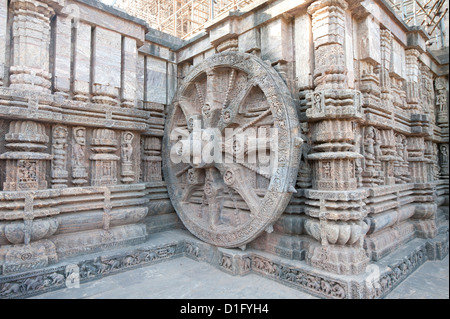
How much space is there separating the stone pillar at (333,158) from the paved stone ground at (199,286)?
0.71 m

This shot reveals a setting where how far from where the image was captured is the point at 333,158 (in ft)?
12.2

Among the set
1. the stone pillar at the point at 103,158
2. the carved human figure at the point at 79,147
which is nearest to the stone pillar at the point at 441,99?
the stone pillar at the point at 103,158

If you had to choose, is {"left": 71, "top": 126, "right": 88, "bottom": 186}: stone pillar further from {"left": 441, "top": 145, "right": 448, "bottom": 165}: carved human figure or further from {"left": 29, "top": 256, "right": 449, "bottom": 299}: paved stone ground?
{"left": 441, "top": 145, "right": 448, "bottom": 165}: carved human figure

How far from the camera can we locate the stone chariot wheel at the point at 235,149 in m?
3.96

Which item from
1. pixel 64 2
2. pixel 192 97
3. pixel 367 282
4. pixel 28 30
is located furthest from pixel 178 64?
pixel 367 282

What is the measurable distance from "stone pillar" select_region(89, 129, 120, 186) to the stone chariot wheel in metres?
1.15

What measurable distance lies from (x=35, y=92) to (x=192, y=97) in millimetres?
2746

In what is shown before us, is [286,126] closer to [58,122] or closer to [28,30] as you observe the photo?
[58,122]

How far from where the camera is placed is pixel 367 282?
3.38 m

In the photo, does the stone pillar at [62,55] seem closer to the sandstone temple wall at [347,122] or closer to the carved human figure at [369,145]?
the sandstone temple wall at [347,122]

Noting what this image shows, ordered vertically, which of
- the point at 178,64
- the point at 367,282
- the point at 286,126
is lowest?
the point at 367,282

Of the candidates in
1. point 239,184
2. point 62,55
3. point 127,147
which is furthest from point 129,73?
point 239,184

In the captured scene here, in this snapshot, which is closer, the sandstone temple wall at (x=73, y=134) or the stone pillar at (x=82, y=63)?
the sandstone temple wall at (x=73, y=134)

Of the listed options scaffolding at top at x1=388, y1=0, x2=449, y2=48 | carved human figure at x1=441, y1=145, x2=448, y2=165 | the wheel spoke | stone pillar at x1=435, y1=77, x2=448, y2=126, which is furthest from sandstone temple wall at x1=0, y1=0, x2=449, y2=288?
carved human figure at x1=441, y1=145, x2=448, y2=165
